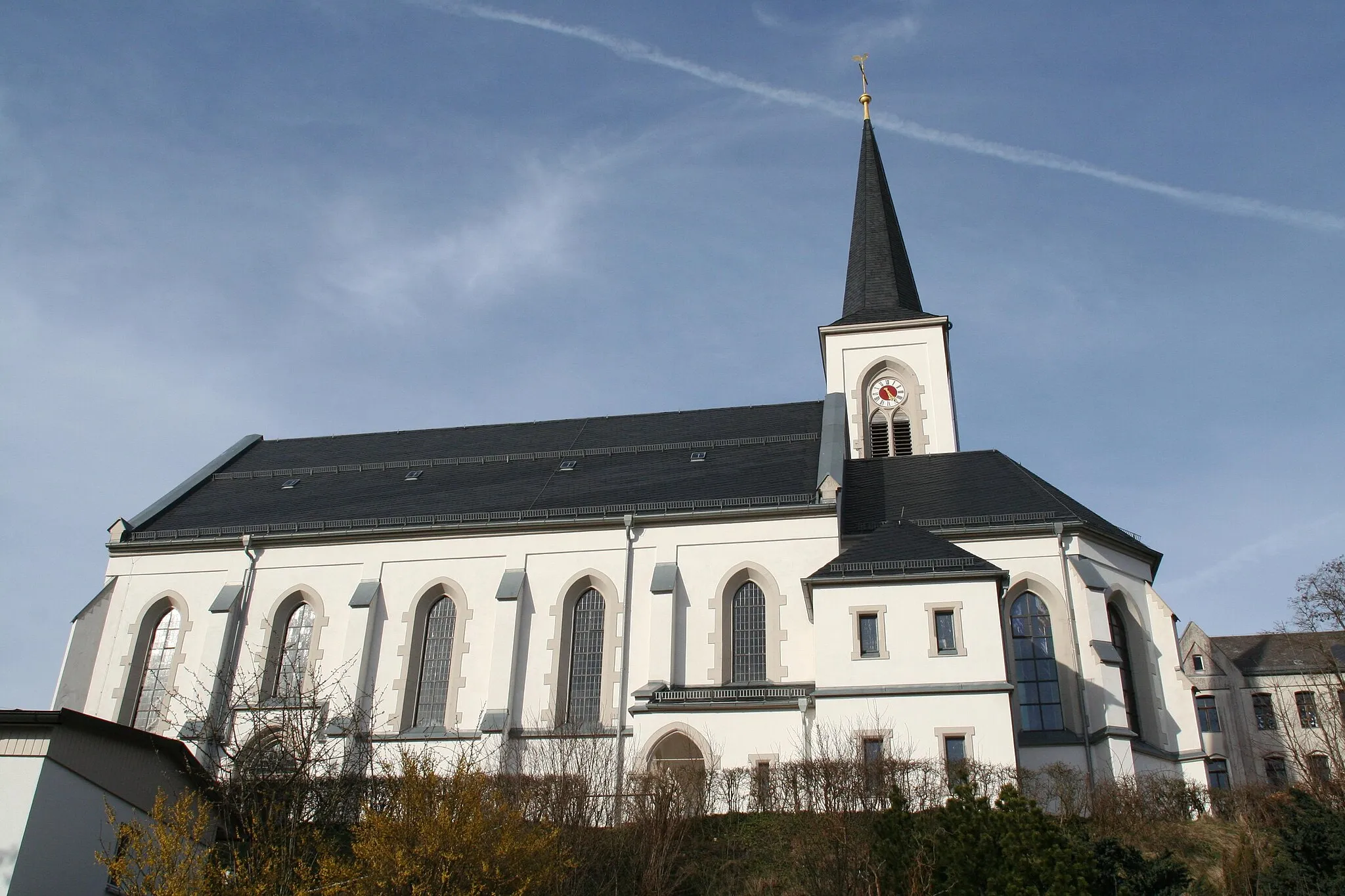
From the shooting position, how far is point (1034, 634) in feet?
83.0

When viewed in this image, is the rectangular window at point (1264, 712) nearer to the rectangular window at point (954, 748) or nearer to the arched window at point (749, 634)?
the arched window at point (749, 634)

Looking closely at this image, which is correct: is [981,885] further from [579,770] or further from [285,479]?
[285,479]

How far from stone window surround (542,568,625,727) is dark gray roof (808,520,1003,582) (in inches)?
222

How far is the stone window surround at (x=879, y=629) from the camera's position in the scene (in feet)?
73.6

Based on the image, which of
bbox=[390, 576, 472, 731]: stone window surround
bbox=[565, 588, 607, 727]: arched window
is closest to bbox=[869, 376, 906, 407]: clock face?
bbox=[565, 588, 607, 727]: arched window

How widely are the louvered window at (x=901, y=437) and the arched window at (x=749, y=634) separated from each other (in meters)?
10.1

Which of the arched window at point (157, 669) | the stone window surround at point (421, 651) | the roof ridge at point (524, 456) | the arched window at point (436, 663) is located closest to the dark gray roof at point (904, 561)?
the roof ridge at point (524, 456)

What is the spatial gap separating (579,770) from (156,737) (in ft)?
24.1

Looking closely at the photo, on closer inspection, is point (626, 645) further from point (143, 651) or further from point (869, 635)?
point (143, 651)

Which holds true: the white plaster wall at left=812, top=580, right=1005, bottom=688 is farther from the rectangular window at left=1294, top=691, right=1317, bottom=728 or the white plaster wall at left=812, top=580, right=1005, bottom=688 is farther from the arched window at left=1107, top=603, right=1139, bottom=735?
the rectangular window at left=1294, top=691, right=1317, bottom=728

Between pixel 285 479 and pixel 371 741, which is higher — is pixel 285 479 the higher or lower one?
the higher one

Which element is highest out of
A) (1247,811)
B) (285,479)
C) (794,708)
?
(285,479)

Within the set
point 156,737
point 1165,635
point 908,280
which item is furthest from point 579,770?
point 908,280

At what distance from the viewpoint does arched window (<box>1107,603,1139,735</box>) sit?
25281 millimetres
